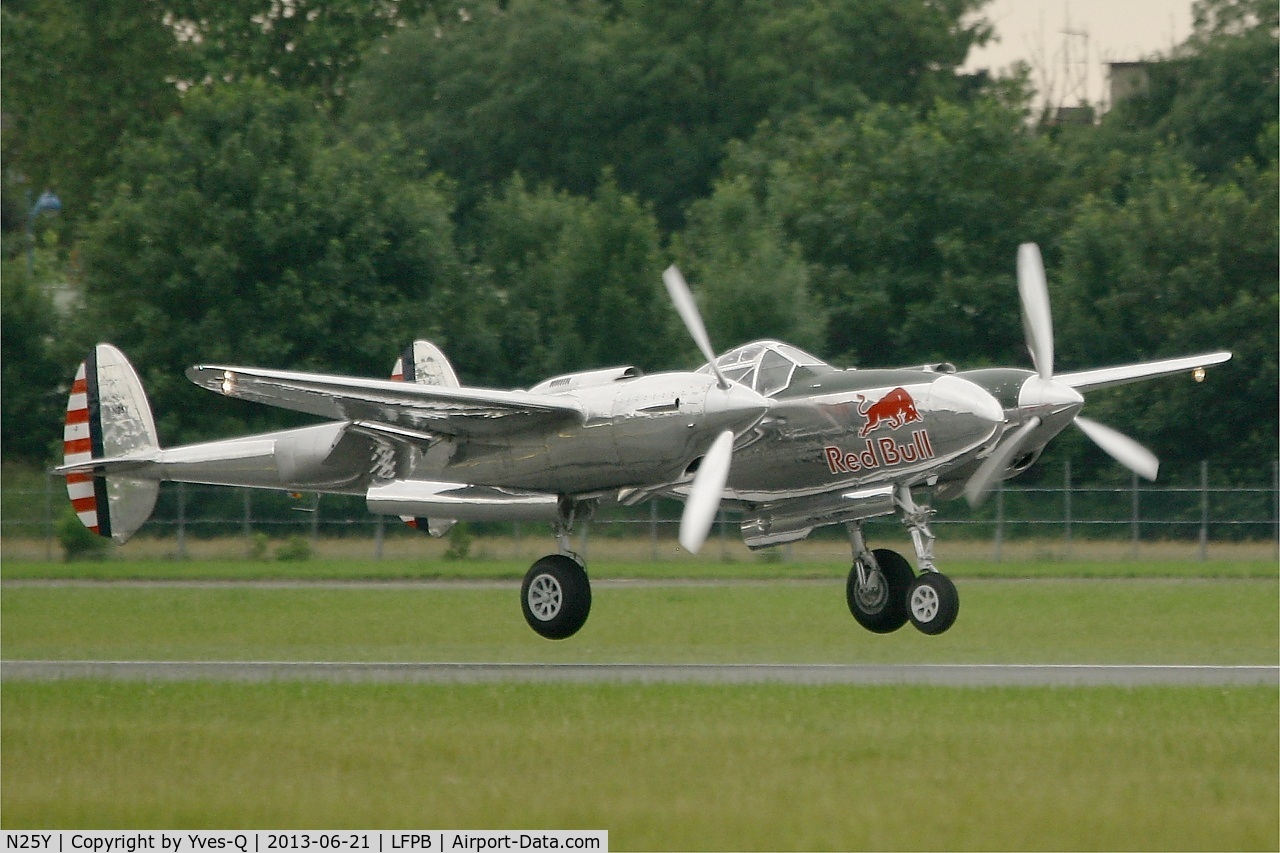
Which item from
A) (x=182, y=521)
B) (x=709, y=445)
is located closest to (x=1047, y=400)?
(x=709, y=445)

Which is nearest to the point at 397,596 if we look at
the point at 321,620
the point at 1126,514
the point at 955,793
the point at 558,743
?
the point at 321,620

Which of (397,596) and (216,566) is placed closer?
(397,596)

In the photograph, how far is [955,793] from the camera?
17.0 m

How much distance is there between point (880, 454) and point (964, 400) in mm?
1208

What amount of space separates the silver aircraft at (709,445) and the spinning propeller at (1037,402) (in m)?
0.02

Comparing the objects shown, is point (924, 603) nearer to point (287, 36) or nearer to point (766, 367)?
point (766, 367)

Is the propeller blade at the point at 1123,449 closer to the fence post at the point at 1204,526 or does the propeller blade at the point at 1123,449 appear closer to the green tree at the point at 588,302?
the fence post at the point at 1204,526

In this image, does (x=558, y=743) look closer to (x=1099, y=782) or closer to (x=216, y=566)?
(x=1099, y=782)

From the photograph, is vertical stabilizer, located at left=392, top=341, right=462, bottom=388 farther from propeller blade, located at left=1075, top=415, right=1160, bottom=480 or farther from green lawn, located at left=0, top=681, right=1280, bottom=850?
propeller blade, located at left=1075, top=415, right=1160, bottom=480

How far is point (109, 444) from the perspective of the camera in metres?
26.3

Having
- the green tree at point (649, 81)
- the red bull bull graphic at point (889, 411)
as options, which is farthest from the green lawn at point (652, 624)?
the green tree at point (649, 81)

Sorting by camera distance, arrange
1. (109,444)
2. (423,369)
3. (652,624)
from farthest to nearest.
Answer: (652,624)
(109,444)
(423,369)

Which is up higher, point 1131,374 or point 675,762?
point 1131,374

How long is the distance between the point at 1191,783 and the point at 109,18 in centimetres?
6785
